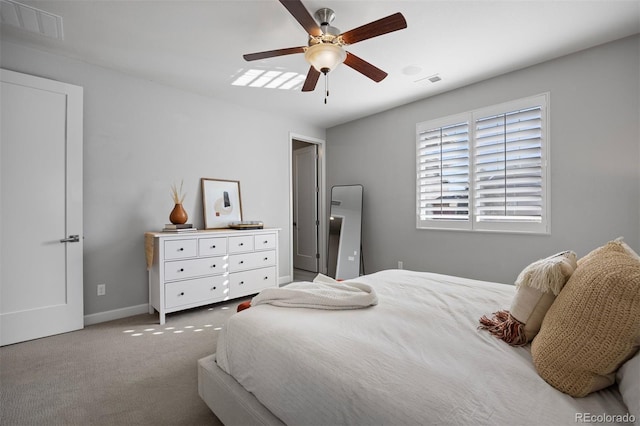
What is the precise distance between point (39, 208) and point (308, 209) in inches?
148

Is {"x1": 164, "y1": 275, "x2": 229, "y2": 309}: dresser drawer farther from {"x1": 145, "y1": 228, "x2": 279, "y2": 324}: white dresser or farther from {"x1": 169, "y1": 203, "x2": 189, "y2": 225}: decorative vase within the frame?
{"x1": 169, "y1": 203, "x2": 189, "y2": 225}: decorative vase

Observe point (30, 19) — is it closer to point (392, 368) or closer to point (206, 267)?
point (206, 267)

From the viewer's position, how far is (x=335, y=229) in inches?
191

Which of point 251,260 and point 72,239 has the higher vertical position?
point 72,239

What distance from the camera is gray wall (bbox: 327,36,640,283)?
2.55 metres

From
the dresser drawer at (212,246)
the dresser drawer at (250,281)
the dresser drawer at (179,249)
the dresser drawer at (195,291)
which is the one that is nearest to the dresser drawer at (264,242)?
the dresser drawer at (250,281)

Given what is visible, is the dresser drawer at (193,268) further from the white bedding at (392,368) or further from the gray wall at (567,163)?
the gray wall at (567,163)

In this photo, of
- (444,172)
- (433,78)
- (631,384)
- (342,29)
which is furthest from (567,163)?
(631,384)

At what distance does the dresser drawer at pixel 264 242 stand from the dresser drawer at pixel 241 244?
0.24 ft

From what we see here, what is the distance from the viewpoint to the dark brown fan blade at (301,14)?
65.2 inches

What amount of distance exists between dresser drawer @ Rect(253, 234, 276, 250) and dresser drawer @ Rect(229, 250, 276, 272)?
0.21ft

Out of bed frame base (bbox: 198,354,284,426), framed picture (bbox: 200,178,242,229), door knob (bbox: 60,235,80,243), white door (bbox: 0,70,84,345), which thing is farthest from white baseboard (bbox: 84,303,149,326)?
bed frame base (bbox: 198,354,284,426)

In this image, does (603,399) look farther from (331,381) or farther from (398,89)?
(398,89)

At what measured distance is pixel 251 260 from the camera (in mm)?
3723
